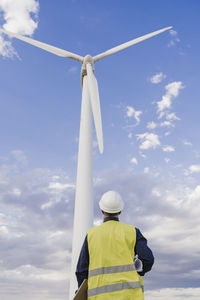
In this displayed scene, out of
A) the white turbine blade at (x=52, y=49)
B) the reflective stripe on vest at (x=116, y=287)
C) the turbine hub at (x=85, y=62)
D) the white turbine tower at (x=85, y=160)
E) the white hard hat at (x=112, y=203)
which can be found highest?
the white turbine blade at (x=52, y=49)

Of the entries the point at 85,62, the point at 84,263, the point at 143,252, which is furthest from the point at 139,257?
the point at 85,62

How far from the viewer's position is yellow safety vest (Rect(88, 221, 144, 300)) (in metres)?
5.47

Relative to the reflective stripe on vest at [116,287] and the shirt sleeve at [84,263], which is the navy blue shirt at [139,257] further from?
the reflective stripe on vest at [116,287]

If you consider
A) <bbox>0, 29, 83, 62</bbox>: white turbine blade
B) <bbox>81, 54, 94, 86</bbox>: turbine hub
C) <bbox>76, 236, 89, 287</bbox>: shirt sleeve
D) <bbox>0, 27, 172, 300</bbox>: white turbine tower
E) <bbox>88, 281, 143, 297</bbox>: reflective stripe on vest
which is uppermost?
<bbox>0, 29, 83, 62</bbox>: white turbine blade

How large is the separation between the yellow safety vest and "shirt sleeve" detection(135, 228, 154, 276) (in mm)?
→ 96

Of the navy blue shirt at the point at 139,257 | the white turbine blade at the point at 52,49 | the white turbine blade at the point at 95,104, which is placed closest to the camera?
the navy blue shirt at the point at 139,257

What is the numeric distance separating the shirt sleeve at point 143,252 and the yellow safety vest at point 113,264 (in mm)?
96

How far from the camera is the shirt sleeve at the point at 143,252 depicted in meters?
5.84

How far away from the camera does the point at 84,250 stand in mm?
5902

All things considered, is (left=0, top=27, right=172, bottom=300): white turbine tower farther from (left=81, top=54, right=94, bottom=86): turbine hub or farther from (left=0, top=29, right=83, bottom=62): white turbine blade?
(left=0, top=29, right=83, bottom=62): white turbine blade

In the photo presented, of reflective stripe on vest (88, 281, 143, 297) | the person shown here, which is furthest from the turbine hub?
reflective stripe on vest (88, 281, 143, 297)

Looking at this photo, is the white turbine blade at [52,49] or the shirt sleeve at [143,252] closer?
the shirt sleeve at [143,252]

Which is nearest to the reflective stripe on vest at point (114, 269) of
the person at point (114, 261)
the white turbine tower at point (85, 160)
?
the person at point (114, 261)

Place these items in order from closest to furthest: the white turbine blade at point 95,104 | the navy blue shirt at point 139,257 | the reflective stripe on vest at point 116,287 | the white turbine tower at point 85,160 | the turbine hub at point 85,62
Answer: the reflective stripe on vest at point 116,287 → the navy blue shirt at point 139,257 → the white turbine tower at point 85,160 → the white turbine blade at point 95,104 → the turbine hub at point 85,62
